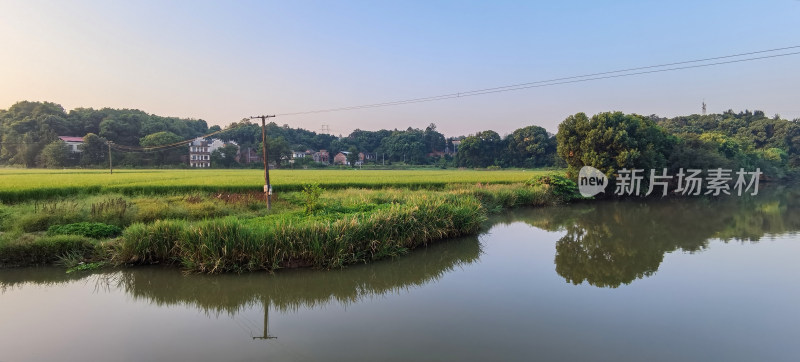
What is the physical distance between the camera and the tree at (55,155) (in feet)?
125

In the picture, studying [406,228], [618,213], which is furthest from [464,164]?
[406,228]

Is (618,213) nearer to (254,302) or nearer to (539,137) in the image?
(254,302)

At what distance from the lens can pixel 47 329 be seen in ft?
16.0

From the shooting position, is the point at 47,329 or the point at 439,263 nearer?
the point at 47,329

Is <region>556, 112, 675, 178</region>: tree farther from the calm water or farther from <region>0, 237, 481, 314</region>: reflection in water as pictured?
<region>0, 237, 481, 314</region>: reflection in water

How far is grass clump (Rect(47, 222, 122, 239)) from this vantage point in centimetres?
786

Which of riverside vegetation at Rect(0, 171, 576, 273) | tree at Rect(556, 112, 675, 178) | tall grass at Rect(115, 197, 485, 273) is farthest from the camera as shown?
tree at Rect(556, 112, 675, 178)

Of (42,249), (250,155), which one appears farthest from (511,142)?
(42,249)

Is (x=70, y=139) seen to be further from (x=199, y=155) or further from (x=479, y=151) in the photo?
(x=479, y=151)

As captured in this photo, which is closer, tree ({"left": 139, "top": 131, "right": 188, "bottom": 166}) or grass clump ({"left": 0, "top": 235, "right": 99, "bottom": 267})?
grass clump ({"left": 0, "top": 235, "right": 99, "bottom": 267})

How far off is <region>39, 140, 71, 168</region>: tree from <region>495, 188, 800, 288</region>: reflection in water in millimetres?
44852

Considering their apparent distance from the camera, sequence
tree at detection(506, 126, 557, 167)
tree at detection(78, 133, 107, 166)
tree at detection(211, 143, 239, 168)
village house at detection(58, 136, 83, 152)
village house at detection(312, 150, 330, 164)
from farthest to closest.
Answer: village house at detection(312, 150, 330, 164) → tree at detection(506, 126, 557, 167) → tree at detection(211, 143, 239, 168) → village house at detection(58, 136, 83, 152) → tree at detection(78, 133, 107, 166)

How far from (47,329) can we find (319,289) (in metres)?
3.53

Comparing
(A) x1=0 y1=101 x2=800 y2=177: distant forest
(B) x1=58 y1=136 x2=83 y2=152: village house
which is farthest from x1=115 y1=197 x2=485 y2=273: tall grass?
(B) x1=58 y1=136 x2=83 y2=152: village house
